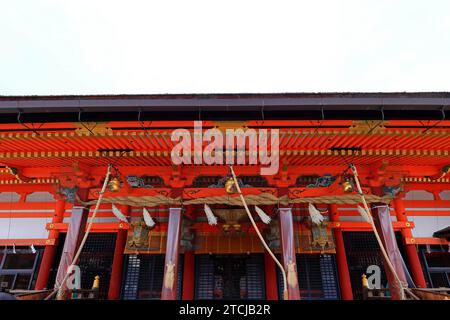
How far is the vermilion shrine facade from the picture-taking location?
6.30 meters

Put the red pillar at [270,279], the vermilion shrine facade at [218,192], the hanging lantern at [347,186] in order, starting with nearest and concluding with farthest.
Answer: the vermilion shrine facade at [218,192], the hanging lantern at [347,186], the red pillar at [270,279]

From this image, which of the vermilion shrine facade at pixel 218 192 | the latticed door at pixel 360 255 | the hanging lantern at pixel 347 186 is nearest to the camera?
the vermilion shrine facade at pixel 218 192

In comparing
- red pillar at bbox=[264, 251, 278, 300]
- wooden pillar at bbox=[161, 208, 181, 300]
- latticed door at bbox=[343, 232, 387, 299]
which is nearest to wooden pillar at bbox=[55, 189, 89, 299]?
wooden pillar at bbox=[161, 208, 181, 300]

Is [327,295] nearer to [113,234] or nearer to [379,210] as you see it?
[379,210]

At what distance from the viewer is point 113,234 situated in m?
10.3

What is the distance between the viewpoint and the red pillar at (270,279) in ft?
30.8

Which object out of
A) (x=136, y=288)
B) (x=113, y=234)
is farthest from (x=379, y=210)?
(x=113, y=234)

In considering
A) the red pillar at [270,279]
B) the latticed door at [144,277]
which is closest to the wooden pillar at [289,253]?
the red pillar at [270,279]

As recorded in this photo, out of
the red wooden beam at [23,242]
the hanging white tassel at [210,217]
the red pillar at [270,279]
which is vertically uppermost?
the hanging white tassel at [210,217]

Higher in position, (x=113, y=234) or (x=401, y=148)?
(x=401, y=148)

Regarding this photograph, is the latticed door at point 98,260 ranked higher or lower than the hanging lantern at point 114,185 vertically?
lower

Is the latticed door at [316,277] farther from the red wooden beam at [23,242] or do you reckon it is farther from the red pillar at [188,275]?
the red wooden beam at [23,242]

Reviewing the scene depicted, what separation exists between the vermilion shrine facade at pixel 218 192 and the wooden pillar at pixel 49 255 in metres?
0.04

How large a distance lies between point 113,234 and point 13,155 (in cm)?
447
